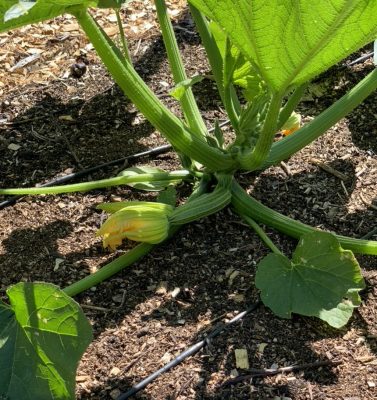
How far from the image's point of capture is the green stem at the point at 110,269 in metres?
1.90

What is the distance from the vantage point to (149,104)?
1933mm

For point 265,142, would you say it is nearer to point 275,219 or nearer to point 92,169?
point 275,219

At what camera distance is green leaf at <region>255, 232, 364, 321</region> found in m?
1.80

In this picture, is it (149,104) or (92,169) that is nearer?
(149,104)

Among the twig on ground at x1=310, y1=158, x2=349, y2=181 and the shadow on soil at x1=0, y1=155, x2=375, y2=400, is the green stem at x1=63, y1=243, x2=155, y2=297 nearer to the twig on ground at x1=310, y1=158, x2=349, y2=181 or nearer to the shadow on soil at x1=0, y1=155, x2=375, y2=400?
the shadow on soil at x1=0, y1=155, x2=375, y2=400

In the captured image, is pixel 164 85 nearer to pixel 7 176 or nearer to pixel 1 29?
pixel 7 176

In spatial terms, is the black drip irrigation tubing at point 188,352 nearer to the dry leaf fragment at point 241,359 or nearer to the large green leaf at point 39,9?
the dry leaf fragment at point 241,359

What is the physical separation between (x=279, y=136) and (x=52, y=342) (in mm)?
1215

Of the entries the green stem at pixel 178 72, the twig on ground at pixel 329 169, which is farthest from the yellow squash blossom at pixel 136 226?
the twig on ground at pixel 329 169

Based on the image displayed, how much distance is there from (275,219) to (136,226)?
403 millimetres

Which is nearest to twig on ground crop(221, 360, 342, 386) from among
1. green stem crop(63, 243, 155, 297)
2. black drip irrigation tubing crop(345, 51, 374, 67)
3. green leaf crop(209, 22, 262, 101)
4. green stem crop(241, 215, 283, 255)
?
green stem crop(241, 215, 283, 255)

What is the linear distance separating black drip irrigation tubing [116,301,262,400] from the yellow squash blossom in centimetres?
29

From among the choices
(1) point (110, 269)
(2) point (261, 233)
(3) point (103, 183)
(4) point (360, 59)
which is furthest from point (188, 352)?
(4) point (360, 59)

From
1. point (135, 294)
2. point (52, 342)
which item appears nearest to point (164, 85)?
point (135, 294)
